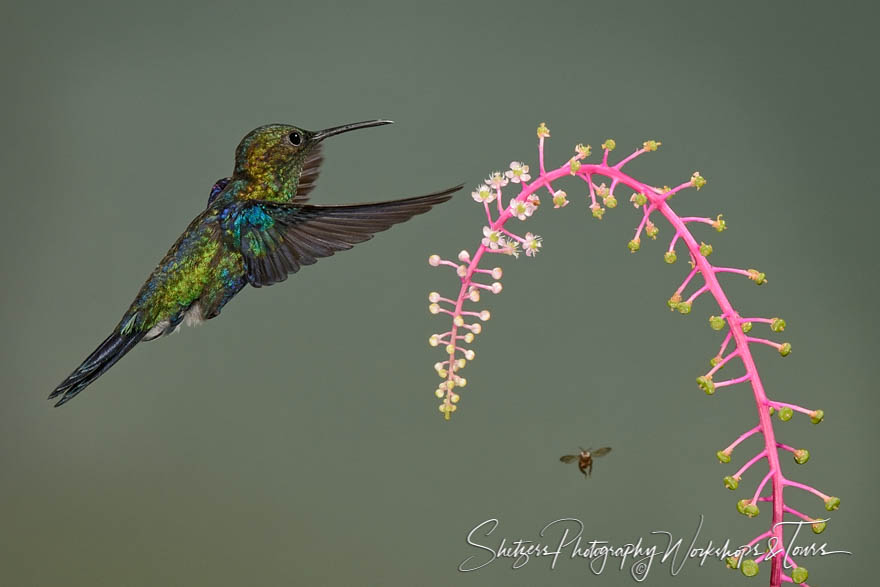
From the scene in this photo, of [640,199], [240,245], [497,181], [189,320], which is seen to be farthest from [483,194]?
[189,320]

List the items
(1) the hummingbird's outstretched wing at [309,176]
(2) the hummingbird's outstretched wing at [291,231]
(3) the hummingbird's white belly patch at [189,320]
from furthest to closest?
(1) the hummingbird's outstretched wing at [309,176] → (3) the hummingbird's white belly patch at [189,320] → (2) the hummingbird's outstretched wing at [291,231]

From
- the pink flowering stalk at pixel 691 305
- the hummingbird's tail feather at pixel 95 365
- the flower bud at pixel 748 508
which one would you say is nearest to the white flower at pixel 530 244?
the pink flowering stalk at pixel 691 305

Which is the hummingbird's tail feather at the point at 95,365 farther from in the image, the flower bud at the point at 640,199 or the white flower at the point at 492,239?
the flower bud at the point at 640,199

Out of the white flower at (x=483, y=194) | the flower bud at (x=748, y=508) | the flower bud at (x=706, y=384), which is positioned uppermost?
the white flower at (x=483, y=194)

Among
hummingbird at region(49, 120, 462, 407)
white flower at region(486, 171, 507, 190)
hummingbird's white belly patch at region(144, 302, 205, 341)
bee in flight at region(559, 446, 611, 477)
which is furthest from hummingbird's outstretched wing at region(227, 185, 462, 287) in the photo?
bee in flight at region(559, 446, 611, 477)

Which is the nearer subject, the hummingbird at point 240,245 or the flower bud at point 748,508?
the flower bud at point 748,508

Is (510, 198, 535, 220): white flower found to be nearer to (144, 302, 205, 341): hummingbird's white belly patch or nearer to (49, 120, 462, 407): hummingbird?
(49, 120, 462, 407): hummingbird

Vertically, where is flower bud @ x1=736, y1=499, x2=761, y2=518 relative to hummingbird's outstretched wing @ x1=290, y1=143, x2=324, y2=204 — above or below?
below

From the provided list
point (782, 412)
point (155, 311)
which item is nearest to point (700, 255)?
point (782, 412)
